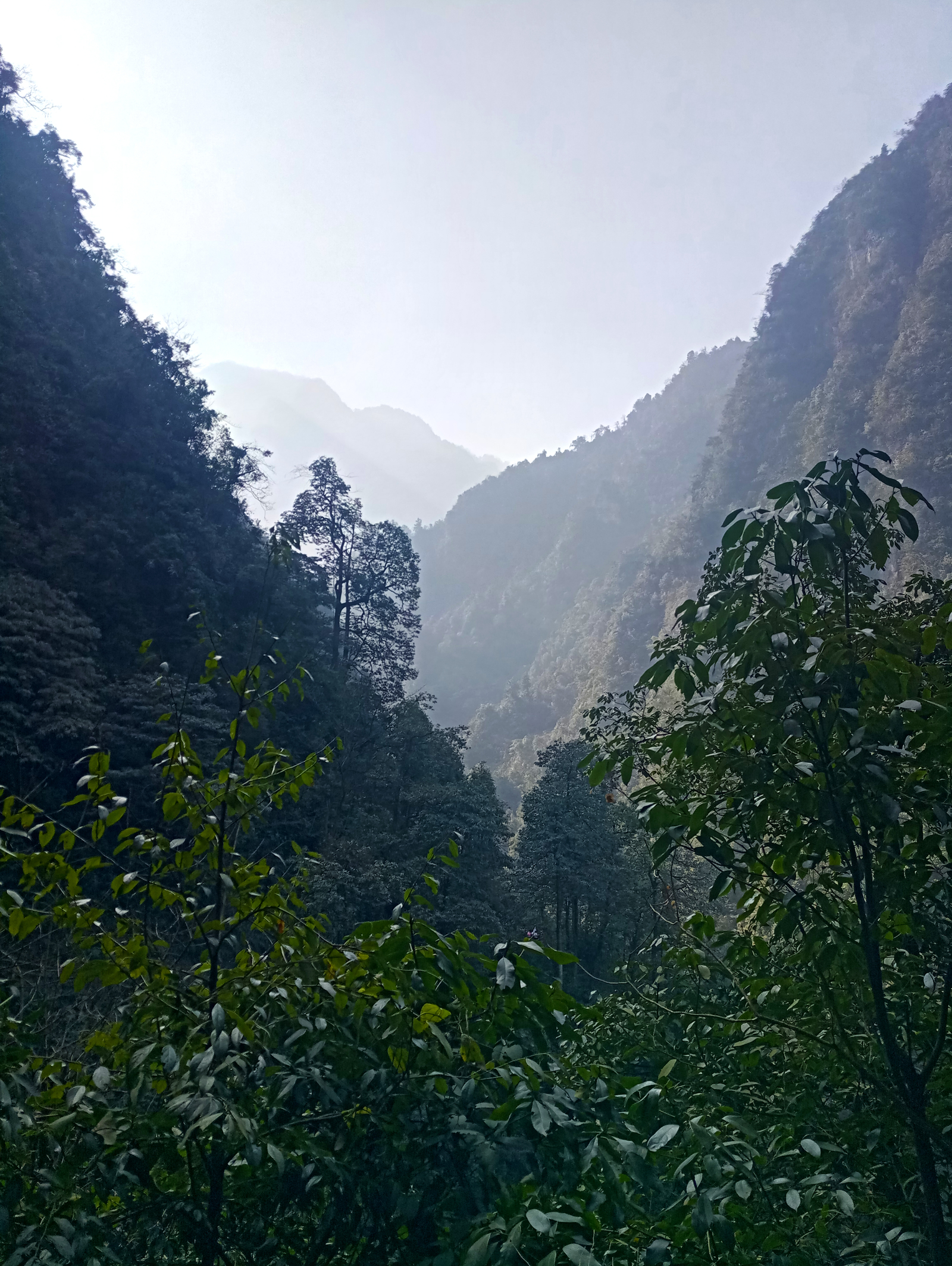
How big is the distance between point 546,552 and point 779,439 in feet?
175

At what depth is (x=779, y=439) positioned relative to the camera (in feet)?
219

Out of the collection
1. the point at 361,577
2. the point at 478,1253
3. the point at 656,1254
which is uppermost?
the point at 361,577

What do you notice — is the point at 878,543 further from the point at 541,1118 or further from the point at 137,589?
the point at 137,589

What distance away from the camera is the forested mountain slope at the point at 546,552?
279ft

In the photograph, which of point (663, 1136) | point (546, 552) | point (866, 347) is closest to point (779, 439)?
point (866, 347)

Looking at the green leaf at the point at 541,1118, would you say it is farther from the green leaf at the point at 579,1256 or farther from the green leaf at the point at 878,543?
A: the green leaf at the point at 878,543

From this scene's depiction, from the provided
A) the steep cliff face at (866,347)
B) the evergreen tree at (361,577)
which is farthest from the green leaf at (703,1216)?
the steep cliff face at (866,347)

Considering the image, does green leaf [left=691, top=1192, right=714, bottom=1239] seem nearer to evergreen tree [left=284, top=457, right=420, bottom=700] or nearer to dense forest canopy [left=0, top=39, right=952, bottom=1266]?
dense forest canopy [left=0, top=39, right=952, bottom=1266]

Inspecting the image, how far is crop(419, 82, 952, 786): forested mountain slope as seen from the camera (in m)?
50.0

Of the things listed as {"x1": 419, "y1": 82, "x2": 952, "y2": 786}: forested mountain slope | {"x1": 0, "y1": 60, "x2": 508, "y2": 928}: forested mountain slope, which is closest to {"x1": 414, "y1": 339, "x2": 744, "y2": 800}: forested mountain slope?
{"x1": 419, "y1": 82, "x2": 952, "y2": 786}: forested mountain slope

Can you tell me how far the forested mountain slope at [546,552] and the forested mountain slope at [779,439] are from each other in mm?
335

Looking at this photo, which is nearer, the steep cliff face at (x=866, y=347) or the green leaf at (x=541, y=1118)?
the green leaf at (x=541, y=1118)

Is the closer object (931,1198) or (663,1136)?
(663,1136)

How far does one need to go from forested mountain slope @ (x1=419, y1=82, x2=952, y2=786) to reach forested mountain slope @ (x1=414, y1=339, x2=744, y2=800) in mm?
335
